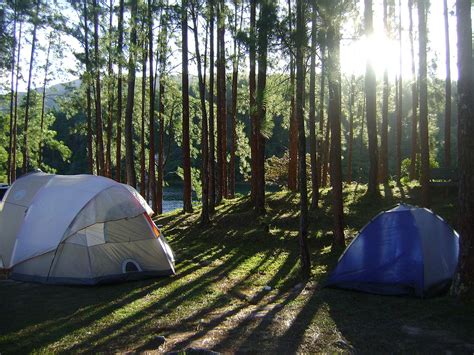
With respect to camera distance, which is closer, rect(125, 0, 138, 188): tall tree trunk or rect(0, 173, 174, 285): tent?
rect(0, 173, 174, 285): tent

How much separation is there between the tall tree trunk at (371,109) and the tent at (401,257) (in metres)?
6.69

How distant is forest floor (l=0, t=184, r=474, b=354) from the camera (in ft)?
18.8

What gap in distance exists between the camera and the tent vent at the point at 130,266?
9523mm

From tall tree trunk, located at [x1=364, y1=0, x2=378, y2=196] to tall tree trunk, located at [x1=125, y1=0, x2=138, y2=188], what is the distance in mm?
9535

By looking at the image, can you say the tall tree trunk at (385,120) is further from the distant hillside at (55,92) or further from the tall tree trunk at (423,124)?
the distant hillside at (55,92)

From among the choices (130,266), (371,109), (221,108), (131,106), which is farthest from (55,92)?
(130,266)

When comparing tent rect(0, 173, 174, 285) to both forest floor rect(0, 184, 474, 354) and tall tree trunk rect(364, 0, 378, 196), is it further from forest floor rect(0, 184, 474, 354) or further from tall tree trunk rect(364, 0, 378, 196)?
tall tree trunk rect(364, 0, 378, 196)

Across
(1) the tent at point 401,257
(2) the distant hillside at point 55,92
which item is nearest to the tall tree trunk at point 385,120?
(1) the tent at point 401,257

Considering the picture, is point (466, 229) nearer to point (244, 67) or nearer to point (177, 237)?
point (177, 237)

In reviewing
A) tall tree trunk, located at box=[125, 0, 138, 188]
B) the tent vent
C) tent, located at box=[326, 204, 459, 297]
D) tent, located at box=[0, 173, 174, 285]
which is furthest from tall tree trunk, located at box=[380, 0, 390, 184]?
the tent vent

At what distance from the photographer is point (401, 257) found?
8094mm

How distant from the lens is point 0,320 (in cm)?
685

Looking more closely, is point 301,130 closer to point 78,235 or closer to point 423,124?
point 78,235

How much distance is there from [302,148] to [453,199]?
873 cm
